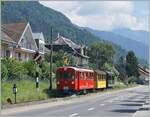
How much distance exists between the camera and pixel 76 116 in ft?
81.7

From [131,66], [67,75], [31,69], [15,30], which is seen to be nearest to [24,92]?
[67,75]

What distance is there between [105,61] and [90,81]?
85574 mm

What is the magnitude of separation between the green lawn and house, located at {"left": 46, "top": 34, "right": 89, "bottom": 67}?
169ft

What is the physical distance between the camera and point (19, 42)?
2943 inches

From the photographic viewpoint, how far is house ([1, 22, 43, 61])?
6950 centimetres

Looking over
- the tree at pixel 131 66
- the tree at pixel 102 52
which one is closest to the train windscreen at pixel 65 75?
the tree at pixel 102 52

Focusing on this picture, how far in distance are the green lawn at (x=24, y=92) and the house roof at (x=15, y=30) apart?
23020mm

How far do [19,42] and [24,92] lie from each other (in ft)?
104

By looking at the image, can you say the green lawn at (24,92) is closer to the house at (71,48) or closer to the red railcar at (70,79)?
the red railcar at (70,79)

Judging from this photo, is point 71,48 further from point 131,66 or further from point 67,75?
point 131,66

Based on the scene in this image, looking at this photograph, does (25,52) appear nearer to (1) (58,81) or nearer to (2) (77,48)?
(1) (58,81)

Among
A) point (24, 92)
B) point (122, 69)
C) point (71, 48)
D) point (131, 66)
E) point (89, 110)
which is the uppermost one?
point (71, 48)

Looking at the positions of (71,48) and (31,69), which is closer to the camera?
(31,69)

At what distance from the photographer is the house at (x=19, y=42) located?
69.5 meters
